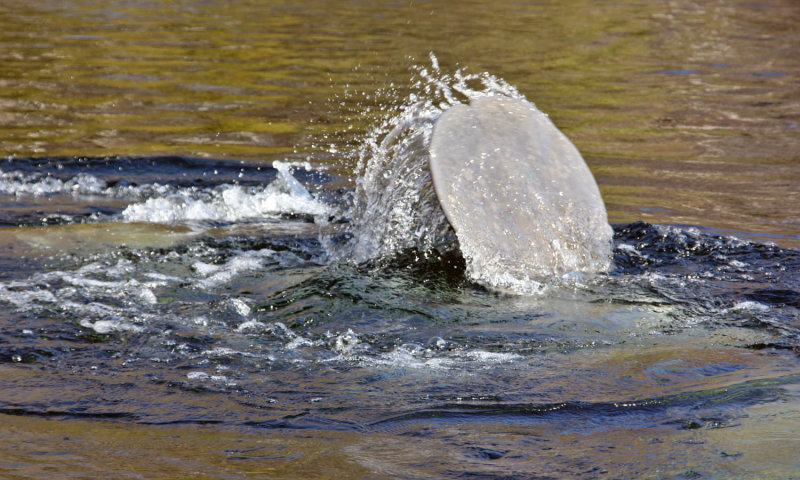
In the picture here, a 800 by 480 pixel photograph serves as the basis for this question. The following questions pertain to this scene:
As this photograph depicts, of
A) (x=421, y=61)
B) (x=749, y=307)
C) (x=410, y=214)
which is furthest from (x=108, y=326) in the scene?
(x=421, y=61)

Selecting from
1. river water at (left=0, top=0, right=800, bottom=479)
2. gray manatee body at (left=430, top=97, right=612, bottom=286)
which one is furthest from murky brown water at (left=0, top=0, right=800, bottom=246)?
gray manatee body at (left=430, top=97, right=612, bottom=286)

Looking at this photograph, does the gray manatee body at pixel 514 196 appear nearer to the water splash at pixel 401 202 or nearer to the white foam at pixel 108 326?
the water splash at pixel 401 202

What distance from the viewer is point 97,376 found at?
331 centimetres

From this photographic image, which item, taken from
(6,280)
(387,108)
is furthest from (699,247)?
(387,108)

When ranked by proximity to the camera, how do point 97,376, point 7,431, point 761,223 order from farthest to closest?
1. point 761,223
2. point 97,376
3. point 7,431

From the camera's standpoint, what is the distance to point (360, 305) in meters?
4.05

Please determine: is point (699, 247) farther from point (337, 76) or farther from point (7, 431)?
point (337, 76)

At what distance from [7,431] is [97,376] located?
48 cm

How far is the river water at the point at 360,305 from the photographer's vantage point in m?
2.79

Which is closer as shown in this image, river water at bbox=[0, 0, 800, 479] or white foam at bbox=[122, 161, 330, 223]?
river water at bbox=[0, 0, 800, 479]

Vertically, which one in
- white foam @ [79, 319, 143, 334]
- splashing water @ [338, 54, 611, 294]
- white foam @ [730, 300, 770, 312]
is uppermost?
splashing water @ [338, 54, 611, 294]

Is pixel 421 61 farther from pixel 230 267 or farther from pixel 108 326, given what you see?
pixel 108 326

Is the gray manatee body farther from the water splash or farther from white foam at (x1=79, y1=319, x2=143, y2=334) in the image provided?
white foam at (x1=79, y1=319, x2=143, y2=334)

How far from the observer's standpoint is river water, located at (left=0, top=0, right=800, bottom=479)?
9.17ft
